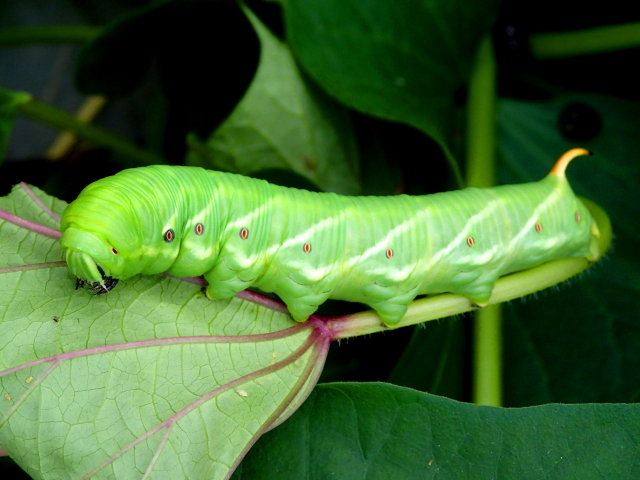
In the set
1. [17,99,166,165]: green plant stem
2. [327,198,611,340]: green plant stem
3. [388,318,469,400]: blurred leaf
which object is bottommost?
[388,318,469,400]: blurred leaf

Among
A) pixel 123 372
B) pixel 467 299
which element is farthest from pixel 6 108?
pixel 467 299

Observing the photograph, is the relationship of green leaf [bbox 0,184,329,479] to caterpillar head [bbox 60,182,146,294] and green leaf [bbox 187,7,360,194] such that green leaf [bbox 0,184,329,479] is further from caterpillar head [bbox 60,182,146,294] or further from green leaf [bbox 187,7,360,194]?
green leaf [bbox 187,7,360,194]

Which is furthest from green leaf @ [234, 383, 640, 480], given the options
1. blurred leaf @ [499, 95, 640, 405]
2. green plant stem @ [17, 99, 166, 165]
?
green plant stem @ [17, 99, 166, 165]

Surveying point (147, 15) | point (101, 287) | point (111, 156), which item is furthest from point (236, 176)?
point (111, 156)

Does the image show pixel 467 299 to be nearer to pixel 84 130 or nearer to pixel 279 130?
pixel 279 130

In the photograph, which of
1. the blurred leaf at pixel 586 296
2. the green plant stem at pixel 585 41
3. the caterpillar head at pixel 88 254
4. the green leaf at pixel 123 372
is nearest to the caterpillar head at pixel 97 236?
the caterpillar head at pixel 88 254

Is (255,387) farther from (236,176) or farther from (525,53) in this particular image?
(525,53)
